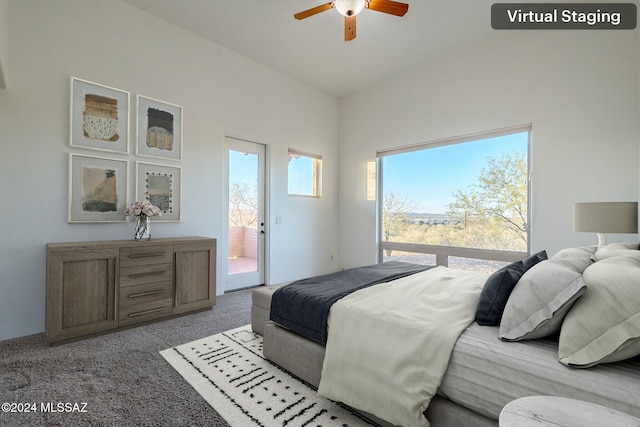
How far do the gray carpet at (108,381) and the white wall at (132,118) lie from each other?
71cm

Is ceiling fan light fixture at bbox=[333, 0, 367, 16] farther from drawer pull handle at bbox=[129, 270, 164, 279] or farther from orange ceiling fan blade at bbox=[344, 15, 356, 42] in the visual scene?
drawer pull handle at bbox=[129, 270, 164, 279]

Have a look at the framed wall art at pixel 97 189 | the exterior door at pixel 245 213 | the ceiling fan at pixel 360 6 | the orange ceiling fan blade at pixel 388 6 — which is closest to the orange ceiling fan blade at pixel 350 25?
the ceiling fan at pixel 360 6

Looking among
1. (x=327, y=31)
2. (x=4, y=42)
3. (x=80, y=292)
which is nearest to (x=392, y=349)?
(x=80, y=292)

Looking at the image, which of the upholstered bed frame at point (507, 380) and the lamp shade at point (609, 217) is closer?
the upholstered bed frame at point (507, 380)

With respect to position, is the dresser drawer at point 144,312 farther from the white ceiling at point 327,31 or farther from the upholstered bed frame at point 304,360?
the white ceiling at point 327,31

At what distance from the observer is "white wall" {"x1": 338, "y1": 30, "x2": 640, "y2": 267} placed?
9.34 feet

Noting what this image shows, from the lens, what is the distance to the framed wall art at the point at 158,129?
3201mm

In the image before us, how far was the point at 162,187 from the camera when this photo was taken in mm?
3355

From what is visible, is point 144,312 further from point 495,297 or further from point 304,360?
point 495,297

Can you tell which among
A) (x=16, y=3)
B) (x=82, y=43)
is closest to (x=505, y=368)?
(x=82, y=43)

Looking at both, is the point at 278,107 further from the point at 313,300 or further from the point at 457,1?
the point at 313,300

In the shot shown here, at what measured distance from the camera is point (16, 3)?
8.25ft

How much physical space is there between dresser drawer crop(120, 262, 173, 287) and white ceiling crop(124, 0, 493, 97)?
2693 millimetres

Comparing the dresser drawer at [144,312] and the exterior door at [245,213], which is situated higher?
the exterior door at [245,213]
